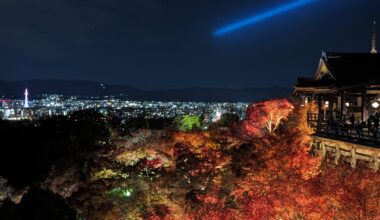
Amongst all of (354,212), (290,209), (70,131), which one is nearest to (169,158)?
(290,209)

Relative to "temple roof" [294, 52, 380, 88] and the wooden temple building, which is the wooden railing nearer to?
the wooden temple building

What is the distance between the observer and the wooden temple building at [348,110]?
Result: 16031 mm

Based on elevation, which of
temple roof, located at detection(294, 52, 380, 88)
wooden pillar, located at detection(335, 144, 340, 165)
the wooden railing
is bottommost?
wooden pillar, located at detection(335, 144, 340, 165)

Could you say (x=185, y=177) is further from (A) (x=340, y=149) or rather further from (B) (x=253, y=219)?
(A) (x=340, y=149)

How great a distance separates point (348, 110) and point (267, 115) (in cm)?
812

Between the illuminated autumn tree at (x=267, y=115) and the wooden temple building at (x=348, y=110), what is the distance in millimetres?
5039

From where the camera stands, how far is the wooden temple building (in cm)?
1603

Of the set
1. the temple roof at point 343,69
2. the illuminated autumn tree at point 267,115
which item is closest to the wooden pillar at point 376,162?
the temple roof at point 343,69

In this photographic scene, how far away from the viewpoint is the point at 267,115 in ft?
107

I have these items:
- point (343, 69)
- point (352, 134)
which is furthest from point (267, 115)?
point (352, 134)

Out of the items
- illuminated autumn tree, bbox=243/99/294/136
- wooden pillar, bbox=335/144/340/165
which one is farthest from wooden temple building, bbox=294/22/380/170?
illuminated autumn tree, bbox=243/99/294/136

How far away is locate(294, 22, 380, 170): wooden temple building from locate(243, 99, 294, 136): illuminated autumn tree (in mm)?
5039

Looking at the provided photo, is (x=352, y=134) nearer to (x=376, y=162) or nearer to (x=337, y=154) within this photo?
(x=337, y=154)

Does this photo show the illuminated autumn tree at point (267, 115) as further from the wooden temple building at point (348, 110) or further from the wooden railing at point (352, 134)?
the wooden railing at point (352, 134)
